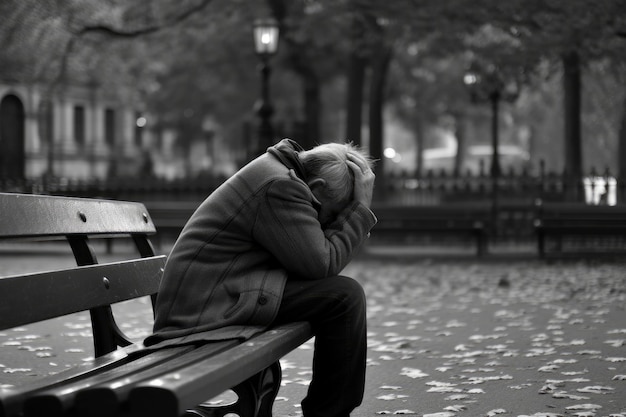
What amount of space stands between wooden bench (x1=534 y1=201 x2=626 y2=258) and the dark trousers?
1247 cm

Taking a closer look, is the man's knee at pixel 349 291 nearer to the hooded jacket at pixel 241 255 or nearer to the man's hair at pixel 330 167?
the hooded jacket at pixel 241 255

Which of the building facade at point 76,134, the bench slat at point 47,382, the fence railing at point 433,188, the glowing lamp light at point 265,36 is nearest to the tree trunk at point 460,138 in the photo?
the building facade at point 76,134

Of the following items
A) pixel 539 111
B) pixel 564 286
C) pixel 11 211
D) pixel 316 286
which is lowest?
pixel 564 286

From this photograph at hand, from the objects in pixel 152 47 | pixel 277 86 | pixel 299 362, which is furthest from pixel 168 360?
pixel 277 86

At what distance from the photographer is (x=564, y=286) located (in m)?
12.0

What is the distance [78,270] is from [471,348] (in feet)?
13.3

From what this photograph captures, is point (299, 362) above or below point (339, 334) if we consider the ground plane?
below

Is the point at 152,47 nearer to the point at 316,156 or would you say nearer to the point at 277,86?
the point at 277,86

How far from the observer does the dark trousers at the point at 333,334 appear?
12.9 feet

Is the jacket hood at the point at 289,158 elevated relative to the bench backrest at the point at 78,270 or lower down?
elevated

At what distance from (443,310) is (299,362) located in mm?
3139

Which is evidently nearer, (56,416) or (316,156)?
(56,416)

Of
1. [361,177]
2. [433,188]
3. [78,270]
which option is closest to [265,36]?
[433,188]

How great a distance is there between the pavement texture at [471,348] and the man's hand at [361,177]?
53.9 inches
